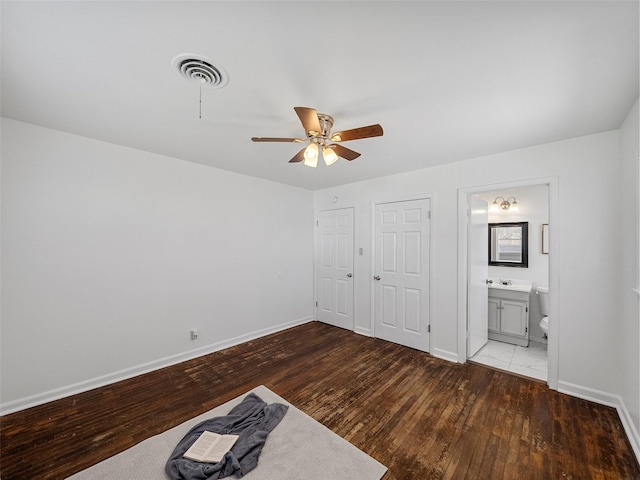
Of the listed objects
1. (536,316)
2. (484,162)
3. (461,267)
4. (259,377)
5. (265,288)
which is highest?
(484,162)

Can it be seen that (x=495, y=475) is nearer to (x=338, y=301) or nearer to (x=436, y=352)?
(x=436, y=352)

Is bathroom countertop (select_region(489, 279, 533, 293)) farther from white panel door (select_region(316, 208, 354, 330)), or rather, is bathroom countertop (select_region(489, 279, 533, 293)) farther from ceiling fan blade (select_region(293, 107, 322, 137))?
ceiling fan blade (select_region(293, 107, 322, 137))

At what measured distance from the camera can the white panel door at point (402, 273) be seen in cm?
344

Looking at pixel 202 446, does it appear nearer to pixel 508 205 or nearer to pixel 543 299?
pixel 543 299

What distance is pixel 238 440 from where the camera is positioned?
184 centimetres

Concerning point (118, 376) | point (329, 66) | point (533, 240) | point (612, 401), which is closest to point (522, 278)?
point (533, 240)

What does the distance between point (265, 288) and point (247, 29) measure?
133 inches

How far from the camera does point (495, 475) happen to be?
5.26 ft

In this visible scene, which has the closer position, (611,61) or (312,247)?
(611,61)

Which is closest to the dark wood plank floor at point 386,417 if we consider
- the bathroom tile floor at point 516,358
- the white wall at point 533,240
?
the bathroom tile floor at point 516,358

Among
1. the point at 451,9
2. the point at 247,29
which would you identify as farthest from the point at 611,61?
the point at 247,29

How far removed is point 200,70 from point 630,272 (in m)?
3.44

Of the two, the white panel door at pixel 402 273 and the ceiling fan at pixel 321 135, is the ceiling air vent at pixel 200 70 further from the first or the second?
the white panel door at pixel 402 273

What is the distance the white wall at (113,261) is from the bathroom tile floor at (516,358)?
10.3ft
